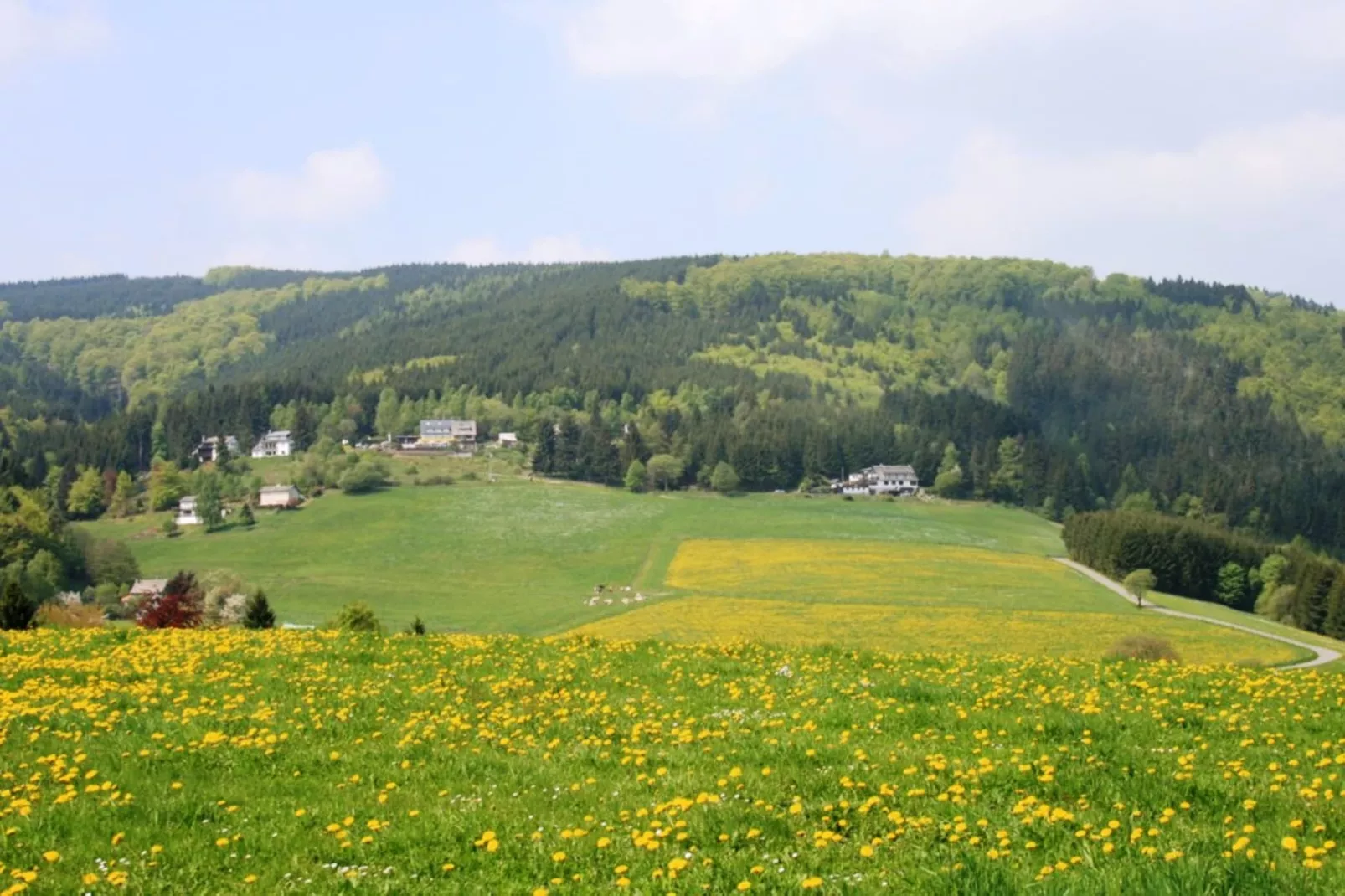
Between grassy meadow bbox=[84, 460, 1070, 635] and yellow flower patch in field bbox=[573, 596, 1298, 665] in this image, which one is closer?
yellow flower patch in field bbox=[573, 596, 1298, 665]

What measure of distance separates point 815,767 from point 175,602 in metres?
49.5

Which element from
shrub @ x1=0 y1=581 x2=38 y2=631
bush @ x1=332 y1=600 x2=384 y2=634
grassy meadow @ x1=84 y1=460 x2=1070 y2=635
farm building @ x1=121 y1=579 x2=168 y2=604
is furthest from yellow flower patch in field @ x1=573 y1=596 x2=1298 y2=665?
farm building @ x1=121 y1=579 x2=168 y2=604

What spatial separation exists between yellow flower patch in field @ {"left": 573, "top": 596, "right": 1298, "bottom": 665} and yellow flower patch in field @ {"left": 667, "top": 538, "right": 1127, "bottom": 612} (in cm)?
627

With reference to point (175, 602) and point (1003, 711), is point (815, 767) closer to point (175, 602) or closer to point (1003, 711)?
point (1003, 711)

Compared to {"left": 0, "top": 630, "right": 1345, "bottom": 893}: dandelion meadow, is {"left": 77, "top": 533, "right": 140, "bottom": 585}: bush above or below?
below

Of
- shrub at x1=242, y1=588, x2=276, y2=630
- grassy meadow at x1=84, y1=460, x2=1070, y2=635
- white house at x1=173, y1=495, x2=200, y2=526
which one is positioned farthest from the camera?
white house at x1=173, y1=495, x2=200, y2=526

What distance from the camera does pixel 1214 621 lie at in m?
98.8

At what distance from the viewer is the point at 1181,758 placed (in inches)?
514

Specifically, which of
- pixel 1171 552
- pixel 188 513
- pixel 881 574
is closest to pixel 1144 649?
pixel 881 574

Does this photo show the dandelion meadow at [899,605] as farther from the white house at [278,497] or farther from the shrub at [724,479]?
the white house at [278,497]

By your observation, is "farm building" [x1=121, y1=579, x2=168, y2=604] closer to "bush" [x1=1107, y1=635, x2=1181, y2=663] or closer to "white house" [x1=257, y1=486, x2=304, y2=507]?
"white house" [x1=257, y1=486, x2=304, y2=507]

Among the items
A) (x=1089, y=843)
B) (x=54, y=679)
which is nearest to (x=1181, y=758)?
(x=1089, y=843)

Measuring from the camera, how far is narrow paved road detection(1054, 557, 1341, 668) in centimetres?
7844

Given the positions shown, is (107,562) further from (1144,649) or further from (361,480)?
(1144,649)
